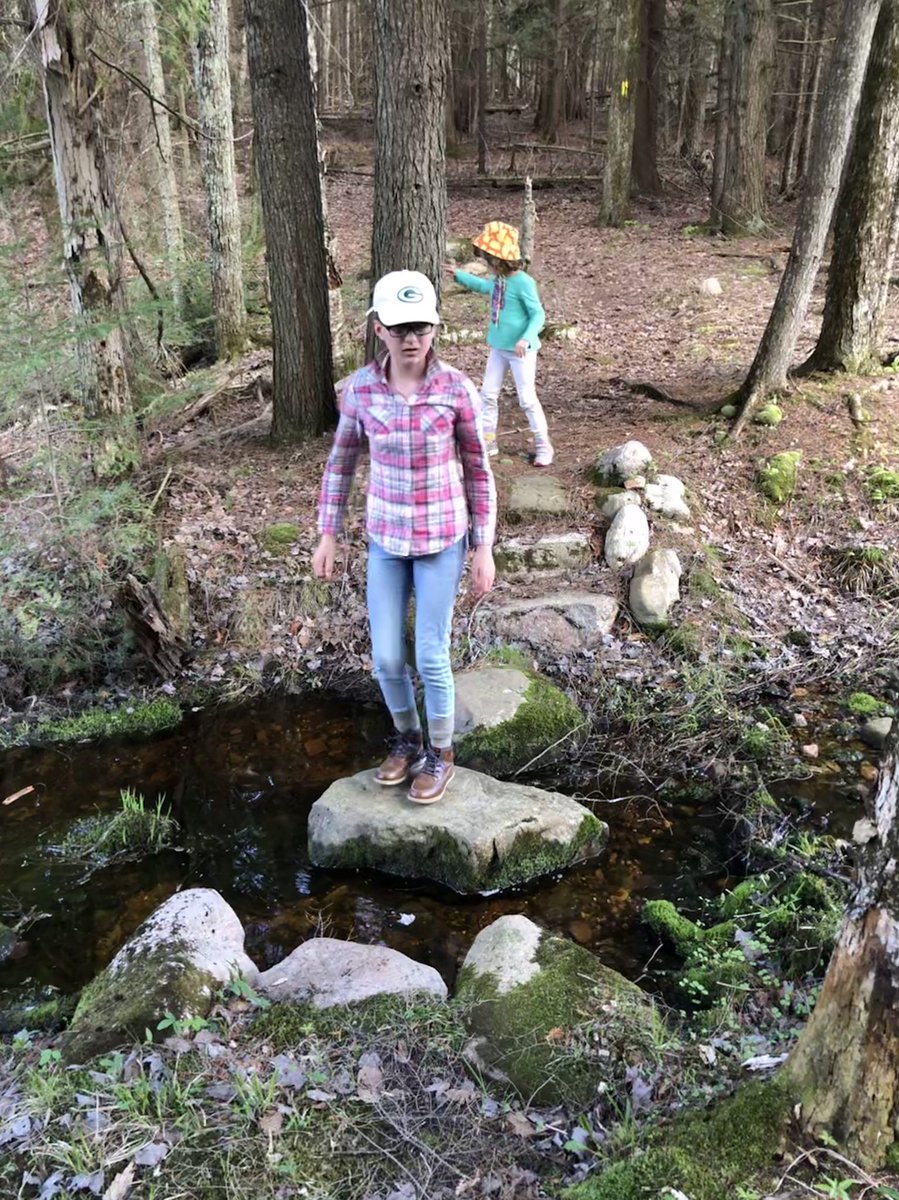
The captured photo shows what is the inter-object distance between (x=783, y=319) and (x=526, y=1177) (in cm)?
707

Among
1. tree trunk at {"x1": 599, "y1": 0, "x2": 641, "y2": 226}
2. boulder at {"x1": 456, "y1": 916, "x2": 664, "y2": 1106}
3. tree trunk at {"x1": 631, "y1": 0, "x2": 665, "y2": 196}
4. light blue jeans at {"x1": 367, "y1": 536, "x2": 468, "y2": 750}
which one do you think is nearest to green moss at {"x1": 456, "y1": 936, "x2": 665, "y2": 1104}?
boulder at {"x1": 456, "y1": 916, "x2": 664, "y2": 1106}

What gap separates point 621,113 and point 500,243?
12077 mm

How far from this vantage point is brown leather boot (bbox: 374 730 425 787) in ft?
15.3

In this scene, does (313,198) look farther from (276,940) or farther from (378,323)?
(276,940)

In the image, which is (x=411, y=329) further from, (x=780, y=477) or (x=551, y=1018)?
(x=780, y=477)

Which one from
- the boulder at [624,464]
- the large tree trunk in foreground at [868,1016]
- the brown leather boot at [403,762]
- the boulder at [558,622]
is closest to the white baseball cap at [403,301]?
the brown leather boot at [403,762]

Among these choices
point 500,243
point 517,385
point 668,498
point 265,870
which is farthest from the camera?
point 517,385

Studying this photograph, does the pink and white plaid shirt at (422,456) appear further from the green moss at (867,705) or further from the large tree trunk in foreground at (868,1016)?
the green moss at (867,705)

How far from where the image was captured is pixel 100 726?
5715 mm

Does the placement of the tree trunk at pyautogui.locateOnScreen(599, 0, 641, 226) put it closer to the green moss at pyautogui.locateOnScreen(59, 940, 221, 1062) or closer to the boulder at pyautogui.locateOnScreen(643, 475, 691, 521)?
the boulder at pyautogui.locateOnScreen(643, 475, 691, 521)

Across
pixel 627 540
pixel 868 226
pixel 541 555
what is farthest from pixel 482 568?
pixel 868 226

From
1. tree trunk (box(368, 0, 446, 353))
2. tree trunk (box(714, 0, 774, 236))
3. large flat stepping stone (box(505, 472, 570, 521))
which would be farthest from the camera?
tree trunk (box(714, 0, 774, 236))

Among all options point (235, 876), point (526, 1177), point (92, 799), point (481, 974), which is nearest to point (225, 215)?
point (92, 799)

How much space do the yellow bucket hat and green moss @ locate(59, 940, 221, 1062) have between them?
5171 millimetres
